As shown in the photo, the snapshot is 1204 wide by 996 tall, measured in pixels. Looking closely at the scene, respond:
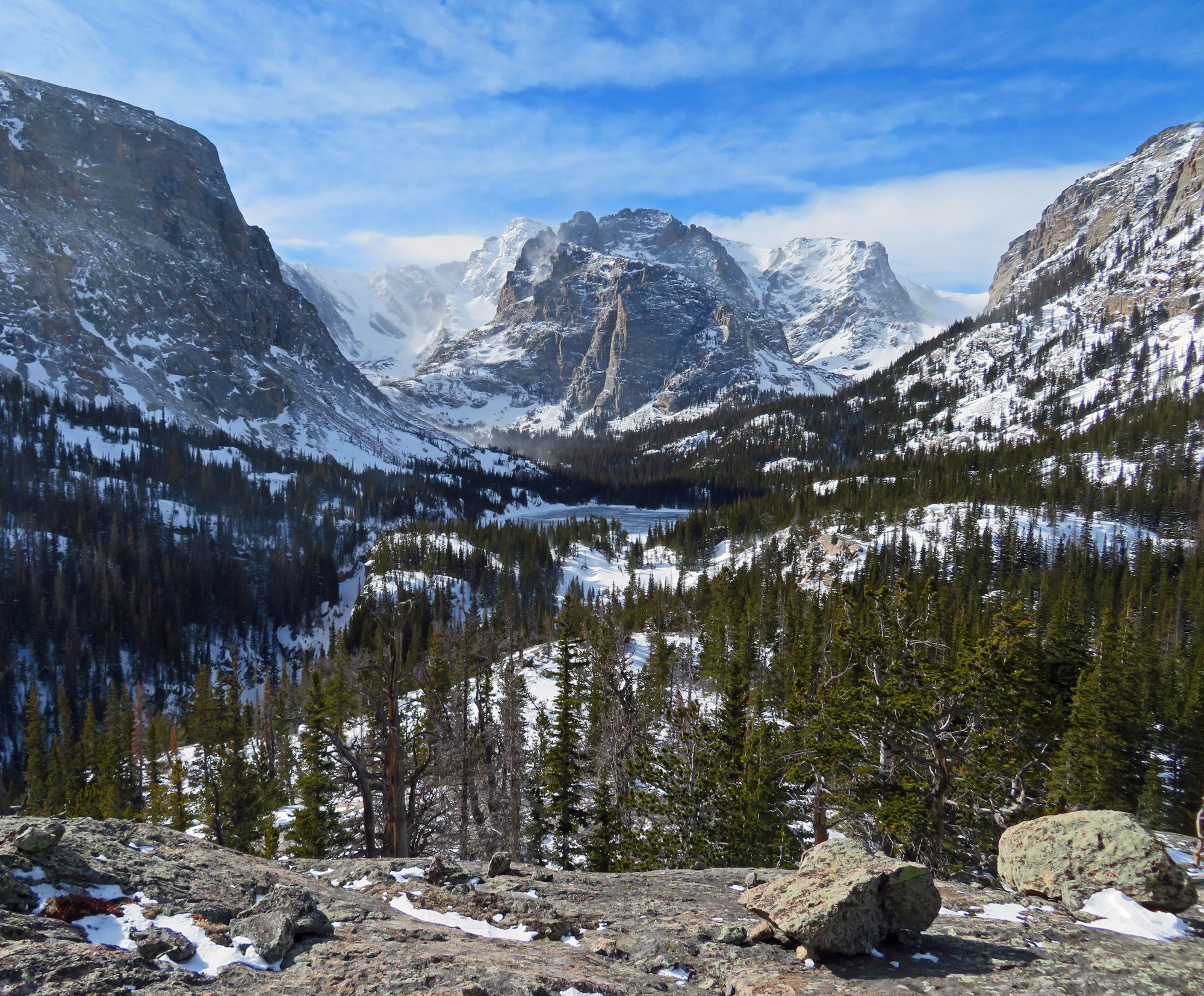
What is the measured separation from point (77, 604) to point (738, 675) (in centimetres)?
12930

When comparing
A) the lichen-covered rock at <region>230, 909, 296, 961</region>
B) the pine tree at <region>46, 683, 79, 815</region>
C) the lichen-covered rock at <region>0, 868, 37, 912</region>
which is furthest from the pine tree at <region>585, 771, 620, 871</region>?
the pine tree at <region>46, 683, 79, 815</region>

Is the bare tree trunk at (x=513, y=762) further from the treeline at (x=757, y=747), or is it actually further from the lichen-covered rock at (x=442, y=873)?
the lichen-covered rock at (x=442, y=873)

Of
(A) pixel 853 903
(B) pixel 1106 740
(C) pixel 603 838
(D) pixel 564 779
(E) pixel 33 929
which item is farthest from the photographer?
(B) pixel 1106 740

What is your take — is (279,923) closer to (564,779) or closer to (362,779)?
(362,779)

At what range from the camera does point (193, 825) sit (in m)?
45.4

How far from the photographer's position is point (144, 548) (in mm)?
125875

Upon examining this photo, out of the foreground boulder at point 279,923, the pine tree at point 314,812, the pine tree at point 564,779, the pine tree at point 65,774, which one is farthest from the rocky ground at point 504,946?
the pine tree at point 65,774

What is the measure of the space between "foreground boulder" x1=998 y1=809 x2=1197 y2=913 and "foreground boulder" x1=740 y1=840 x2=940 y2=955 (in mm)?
3101

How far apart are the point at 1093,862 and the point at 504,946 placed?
363 inches

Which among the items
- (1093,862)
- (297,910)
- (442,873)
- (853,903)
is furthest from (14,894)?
(1093,862)

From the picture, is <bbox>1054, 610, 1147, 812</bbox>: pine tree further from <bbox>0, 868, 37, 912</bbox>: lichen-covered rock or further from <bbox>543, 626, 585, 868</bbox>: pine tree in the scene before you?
<bbox>0, 868, 37, 912</bbox>: lichen-covered rock

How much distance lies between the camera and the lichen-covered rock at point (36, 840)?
731cm

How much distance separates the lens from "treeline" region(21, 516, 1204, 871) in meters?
20.1

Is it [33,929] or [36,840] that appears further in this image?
[36,840]
